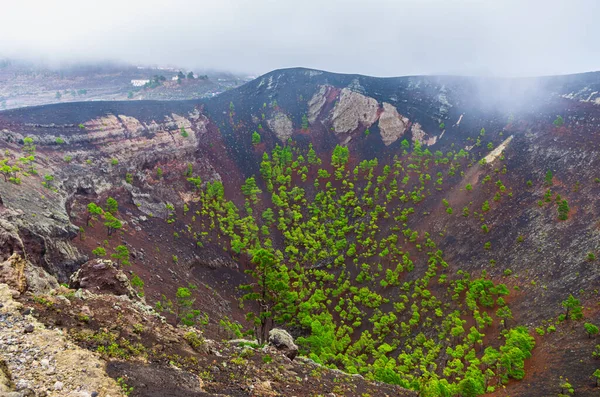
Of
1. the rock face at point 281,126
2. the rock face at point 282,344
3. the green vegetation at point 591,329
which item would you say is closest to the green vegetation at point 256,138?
the rock face at point 281,126

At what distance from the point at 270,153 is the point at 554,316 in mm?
66246

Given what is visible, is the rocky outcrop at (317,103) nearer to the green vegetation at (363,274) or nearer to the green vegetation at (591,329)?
the green vegetation at (363,274)

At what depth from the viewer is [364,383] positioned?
26.4 metres

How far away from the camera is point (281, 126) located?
9494 centimetres

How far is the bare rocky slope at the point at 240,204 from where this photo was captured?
16.5 m

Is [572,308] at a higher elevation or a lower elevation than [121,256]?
lower

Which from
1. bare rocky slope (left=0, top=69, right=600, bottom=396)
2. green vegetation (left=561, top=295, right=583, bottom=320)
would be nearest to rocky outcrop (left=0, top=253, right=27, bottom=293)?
bare rocky slope (left=0, top=69, right=600, bottom=396)

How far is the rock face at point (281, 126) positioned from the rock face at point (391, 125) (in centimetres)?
2469

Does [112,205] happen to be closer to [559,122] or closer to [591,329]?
[591,329]

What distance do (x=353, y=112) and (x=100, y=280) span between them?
8106 cm

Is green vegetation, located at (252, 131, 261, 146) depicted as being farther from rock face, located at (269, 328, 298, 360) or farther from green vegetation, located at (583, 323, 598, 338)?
green vegetation, located at (583, 323, 598, 338)

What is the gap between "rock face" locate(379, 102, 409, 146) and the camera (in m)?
88.4

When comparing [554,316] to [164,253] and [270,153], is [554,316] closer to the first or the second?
[164,253]

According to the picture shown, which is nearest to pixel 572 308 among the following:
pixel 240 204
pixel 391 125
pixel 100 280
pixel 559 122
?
pixel 100 280
